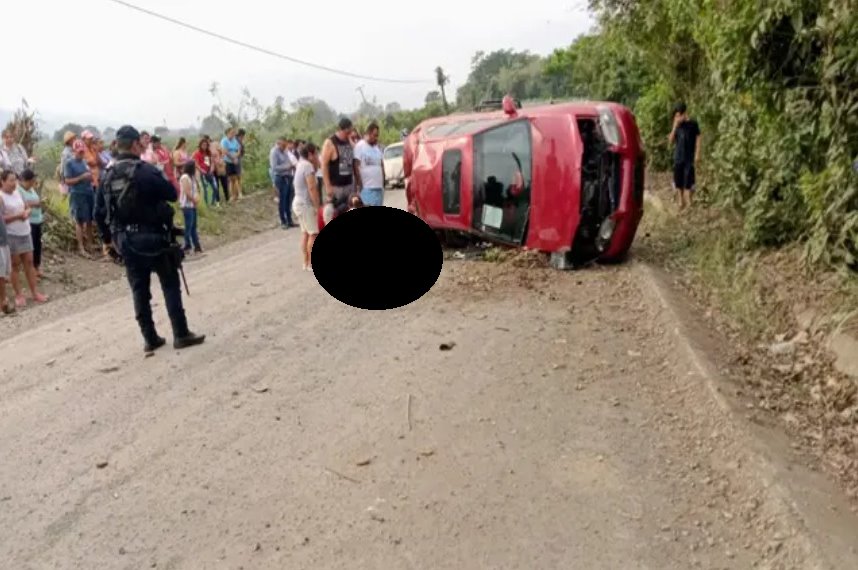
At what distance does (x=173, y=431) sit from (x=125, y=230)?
222 centimetres

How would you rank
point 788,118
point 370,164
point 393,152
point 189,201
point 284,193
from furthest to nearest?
point 393,152 → point 284,193 → point 189,201 → point 370,164 → point 788,118

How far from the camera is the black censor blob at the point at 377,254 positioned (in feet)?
3.79

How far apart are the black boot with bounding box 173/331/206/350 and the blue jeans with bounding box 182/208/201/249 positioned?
6.30 metres

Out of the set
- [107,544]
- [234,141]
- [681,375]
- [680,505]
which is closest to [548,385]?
[681,375]

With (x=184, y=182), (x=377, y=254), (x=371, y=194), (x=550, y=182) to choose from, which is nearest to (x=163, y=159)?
(x=184, y=182)

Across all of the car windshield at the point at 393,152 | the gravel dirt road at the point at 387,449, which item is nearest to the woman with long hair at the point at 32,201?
the gravel dirt road at the point at 387,449

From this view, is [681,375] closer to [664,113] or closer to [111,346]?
[111,346]

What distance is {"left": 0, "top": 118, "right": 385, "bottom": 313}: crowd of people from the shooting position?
8148 mm

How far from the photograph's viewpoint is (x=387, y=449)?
4.52 m

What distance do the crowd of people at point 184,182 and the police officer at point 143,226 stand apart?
453 millimetres

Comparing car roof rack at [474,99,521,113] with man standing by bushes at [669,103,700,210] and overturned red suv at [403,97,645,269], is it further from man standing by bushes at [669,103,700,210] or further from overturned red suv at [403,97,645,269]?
man standing by bushes at [669,103,700,210]

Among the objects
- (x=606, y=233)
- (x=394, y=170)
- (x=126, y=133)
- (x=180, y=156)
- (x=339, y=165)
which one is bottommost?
(x=394, y=170)

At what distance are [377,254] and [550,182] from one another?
7162 mm

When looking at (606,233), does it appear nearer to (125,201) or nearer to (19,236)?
(125,201)
